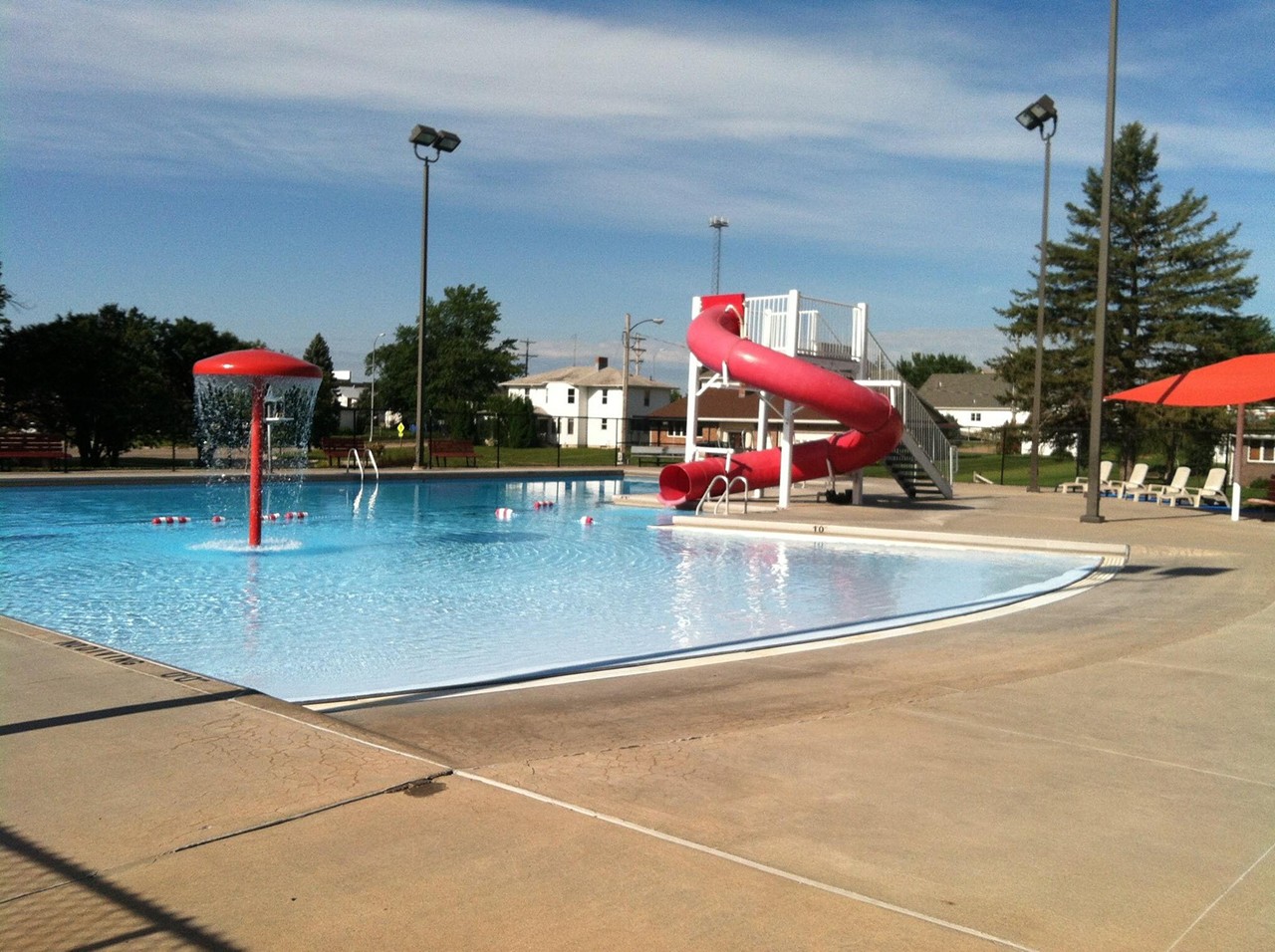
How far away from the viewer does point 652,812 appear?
4.32 meters

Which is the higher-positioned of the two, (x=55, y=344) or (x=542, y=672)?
(x=55, y=344)

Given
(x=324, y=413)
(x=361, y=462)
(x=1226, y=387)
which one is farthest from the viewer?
(x=324, y=413)

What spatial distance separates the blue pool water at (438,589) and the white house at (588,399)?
65.2 meters

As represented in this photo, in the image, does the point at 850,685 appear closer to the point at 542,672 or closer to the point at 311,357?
the point at 542,672

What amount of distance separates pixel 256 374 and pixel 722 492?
1121 cm

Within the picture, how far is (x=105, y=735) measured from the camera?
5035 mm

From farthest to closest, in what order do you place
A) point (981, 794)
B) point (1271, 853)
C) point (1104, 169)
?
point (1104, 169)
point (981, 794)
point (1271, 853)

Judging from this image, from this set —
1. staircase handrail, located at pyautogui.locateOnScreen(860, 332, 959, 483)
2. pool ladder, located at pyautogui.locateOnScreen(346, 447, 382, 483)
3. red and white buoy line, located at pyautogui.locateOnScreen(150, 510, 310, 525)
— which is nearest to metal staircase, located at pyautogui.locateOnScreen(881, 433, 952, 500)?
staircase handrail, located at pyautogui.locateOnScreen(860, 332, 959, 483)

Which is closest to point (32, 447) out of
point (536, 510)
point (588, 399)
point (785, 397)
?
point (536, 510)

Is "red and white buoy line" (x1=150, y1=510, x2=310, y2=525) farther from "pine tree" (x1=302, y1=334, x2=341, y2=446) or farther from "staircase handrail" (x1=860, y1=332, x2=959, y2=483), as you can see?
"pine tree" (x1=302, y1=334, x2=341, y2=446)

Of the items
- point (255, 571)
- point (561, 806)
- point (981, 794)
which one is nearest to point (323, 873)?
point (561, 806)

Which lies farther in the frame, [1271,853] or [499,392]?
[499,392]

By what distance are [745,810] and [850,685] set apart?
8.69ft

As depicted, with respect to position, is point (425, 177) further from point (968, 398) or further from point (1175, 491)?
point (968, 398)
